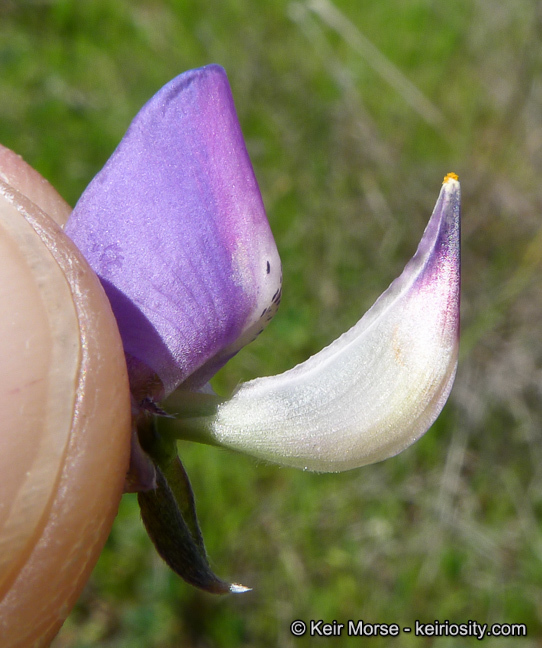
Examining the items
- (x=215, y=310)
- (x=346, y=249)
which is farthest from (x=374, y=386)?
(x=346, y=249)

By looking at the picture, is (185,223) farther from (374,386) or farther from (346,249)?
(346,249)

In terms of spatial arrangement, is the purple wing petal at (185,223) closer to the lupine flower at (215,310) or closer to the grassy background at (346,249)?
the lupine flower at (215,310)

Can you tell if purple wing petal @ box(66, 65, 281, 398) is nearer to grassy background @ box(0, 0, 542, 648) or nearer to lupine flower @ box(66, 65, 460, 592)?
lupine flower @ box(66, 65, 460, 592)

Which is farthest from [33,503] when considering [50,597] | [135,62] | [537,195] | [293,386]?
[135,62]

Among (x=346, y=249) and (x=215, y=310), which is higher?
(x=215, y=310)

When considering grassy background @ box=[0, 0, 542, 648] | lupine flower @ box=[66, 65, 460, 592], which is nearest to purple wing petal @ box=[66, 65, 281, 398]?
lupine flower @ box=[66, 65, 460, 592]

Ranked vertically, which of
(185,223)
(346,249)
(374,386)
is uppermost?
(185,223)

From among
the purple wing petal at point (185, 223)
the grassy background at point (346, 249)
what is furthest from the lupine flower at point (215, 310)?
the grassy background at point (346, 249)

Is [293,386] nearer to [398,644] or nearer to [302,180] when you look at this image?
[398,644]
